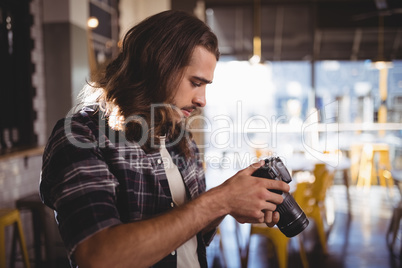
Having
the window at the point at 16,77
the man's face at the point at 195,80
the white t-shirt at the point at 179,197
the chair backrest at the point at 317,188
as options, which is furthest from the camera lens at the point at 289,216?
the window at the point at 16,77

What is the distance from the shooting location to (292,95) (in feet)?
19.5

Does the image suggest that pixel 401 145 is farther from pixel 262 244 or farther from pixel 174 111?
pixel 174 111

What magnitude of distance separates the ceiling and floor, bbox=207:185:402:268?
8.89 feet

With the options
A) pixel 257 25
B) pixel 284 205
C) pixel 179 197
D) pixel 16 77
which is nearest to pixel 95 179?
pixel 179 197

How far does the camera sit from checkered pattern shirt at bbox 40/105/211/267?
70cm

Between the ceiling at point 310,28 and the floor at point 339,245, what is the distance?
271 cm

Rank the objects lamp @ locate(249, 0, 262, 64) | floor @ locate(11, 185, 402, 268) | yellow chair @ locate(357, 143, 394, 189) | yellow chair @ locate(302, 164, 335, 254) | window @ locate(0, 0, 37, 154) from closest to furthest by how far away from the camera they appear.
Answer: window @ locate(0, 0, 37, 154) < floor @ locate(11, 185, 402, 268) < yellow chair @ locate(302, 164, 335, 254) < yellow chair @ locate(357, 143, 394, 189) < lamp @ locate(249, 0, 262, 64)

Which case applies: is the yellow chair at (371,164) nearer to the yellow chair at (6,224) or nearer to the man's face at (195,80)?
the yellow chair at (6,224)

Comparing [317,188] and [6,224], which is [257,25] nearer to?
[317,188]

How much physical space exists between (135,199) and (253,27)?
5418 mm

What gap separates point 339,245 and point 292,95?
9.90ft

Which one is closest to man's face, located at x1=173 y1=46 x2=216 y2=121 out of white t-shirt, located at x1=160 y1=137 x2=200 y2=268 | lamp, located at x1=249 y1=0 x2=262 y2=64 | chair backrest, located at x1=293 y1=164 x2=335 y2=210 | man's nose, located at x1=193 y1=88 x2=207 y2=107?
man's nose, located at x1=193 y1=88 x2=207 y2=107

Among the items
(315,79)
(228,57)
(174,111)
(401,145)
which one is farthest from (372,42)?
(174,111)

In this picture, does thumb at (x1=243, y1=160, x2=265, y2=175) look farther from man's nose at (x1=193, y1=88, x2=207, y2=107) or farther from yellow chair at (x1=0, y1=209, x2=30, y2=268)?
yellow chair at (x1=0, y1=209, x2=30, y2=268)
